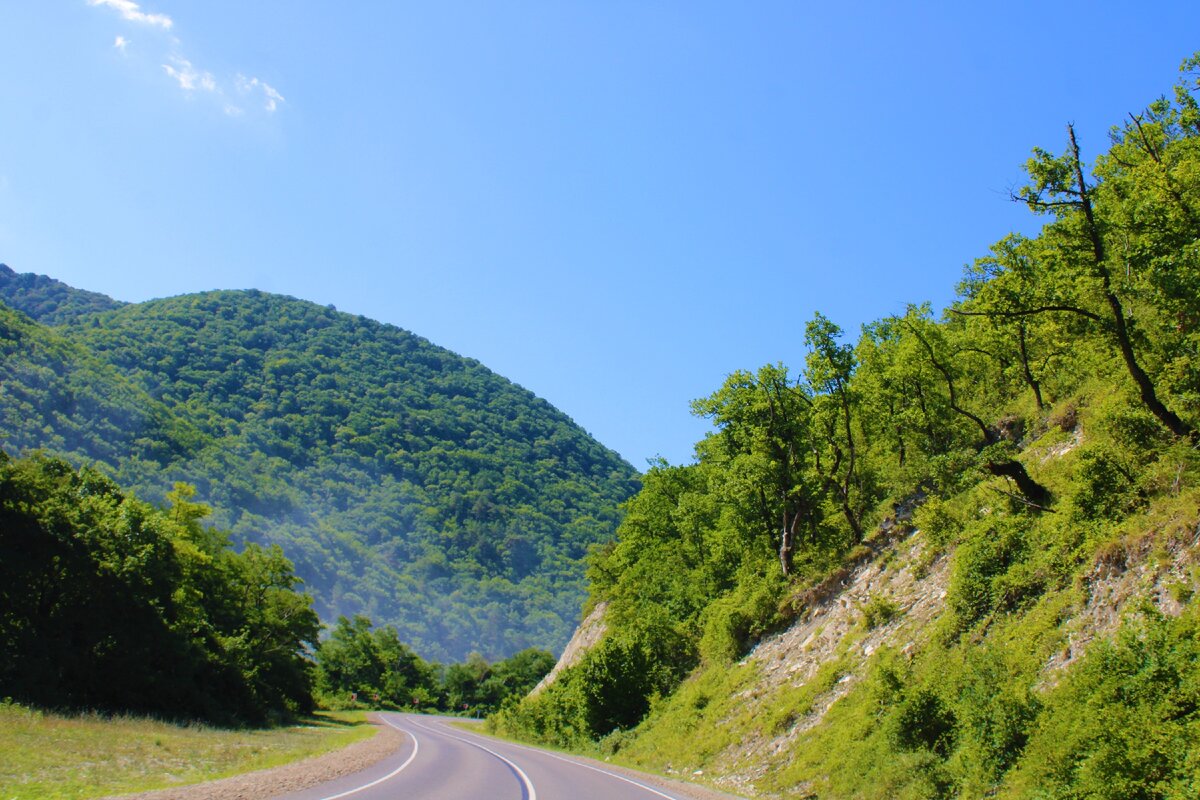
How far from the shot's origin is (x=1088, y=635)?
539 inches

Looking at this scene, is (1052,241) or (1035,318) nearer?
(1052,241)

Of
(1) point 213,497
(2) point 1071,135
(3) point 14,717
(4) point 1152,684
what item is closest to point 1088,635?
(4) point 1152,684

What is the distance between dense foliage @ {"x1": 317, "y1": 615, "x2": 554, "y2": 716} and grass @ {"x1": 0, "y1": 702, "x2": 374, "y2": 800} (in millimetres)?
84723

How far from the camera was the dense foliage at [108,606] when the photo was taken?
28500 millimetres

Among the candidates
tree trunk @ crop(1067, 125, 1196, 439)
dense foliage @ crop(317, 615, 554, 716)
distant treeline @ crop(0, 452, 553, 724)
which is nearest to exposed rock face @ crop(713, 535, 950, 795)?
tree trunk @ crop(1067, 125, 1196, 439)

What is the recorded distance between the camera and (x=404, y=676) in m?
120

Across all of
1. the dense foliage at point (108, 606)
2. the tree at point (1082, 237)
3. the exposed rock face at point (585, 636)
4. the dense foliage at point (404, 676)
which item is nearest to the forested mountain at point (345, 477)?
the dense foliage at point (404, 676)

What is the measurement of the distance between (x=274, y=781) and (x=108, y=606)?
23064 mm

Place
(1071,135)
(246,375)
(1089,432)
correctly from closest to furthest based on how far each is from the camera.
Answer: (1071,135) → (1089,432) → (246,375)

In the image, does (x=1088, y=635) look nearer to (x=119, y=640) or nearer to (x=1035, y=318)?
(x=1035, y=318)

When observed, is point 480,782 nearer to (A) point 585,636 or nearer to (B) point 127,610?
(B) point 127,610

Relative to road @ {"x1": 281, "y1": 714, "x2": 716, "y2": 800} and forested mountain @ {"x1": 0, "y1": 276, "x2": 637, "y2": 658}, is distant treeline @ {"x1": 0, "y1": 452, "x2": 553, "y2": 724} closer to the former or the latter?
road @ {"x1": 281, "y1": 714, "x2": 716, "y2": 800}

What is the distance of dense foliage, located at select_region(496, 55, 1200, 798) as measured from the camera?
1190 cm

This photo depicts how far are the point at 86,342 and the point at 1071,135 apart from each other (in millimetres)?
185600
